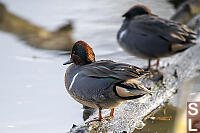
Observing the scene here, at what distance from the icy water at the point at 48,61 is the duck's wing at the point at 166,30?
80 cm

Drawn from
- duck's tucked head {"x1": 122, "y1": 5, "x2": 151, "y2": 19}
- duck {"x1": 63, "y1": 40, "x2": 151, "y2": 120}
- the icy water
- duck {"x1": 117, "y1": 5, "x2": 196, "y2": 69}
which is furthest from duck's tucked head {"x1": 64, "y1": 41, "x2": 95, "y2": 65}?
duck's tucked head {"x1": 122, "y1": 5, "x2": 151, "y2": 19}

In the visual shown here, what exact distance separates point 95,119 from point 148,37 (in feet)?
5.62

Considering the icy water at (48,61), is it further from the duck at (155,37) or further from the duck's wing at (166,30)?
the duck's wing at (166,30)

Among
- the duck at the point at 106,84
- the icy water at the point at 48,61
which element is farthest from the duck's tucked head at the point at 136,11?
the duck at the point at 106,84

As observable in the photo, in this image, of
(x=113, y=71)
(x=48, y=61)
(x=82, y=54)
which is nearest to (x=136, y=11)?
(x=48, y=61)

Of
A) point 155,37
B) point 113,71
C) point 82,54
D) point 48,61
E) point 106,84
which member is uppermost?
point 155,37

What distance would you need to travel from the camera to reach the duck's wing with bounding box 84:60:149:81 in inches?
160

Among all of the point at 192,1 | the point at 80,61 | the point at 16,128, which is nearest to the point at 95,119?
the point at 80,61

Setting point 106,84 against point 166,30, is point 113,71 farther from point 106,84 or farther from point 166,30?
point 166,30

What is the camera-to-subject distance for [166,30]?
5551mm

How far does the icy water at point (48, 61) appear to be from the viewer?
4.90 metres

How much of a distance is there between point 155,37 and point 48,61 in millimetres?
2012

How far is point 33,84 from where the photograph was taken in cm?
583

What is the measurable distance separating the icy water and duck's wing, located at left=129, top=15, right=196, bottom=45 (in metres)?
0.80
